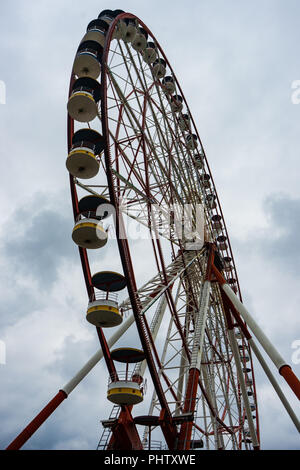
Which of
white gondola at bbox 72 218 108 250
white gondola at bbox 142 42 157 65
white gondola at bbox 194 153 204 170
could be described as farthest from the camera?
white gondola at bbox 194 153 204 170

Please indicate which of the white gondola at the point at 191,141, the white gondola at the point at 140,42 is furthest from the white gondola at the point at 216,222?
the white gondola at the point at 140,42

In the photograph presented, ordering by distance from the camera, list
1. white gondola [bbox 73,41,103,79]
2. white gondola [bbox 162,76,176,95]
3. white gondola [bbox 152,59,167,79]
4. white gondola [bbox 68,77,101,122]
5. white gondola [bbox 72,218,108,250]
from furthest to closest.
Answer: white gondola [bbox 162,76,176,95] → white gondola [bbox 152,59,167,79] → white gondola [bbox 73,41,103,79] → white gondola [bbox 68,77,101,122] → white gondola [bbox 72,218,108,250]

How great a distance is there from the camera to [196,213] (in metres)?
23.6

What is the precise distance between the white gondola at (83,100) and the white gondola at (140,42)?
6.10 meters

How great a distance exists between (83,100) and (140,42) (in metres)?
7.62

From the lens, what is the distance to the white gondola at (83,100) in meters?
15.4

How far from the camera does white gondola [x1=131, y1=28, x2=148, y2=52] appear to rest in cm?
2086

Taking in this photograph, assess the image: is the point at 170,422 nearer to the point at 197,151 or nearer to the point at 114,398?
the point at 114,398

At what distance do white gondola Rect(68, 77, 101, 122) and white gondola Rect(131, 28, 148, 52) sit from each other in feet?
20.0

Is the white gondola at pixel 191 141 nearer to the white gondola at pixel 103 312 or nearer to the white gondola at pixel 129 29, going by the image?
the white gondola at pixel 129 29

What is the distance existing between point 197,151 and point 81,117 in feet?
39.6

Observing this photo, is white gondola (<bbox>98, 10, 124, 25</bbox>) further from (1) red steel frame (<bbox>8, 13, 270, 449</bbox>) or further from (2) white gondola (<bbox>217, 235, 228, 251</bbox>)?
(2) white gondola (<bbox>217, 235, 228, 251</bbox>)

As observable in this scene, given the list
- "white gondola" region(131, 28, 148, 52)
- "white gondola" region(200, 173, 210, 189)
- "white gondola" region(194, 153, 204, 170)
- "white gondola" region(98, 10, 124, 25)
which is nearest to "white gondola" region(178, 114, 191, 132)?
"white gondola" region(194, 153, 204, 170)
